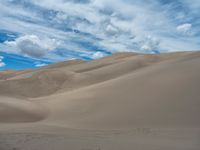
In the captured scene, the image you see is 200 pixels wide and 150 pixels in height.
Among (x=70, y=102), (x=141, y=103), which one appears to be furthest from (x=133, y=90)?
(x=70, y=102)

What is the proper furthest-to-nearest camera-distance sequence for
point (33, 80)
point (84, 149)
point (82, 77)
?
1. point (82, 77)
2. point (33, 80)
3. point (84, 149)

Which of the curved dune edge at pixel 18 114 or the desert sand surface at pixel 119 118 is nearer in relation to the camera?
the desert sand surface at pixel 119 118

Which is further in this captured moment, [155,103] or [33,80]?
[33,80]

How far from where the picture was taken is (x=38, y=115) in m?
9.63

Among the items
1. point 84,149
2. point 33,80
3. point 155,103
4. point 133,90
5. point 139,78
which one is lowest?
point 84,149

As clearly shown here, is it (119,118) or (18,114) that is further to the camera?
(18,114)

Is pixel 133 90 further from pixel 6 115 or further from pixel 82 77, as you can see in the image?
→ pixel 82 77

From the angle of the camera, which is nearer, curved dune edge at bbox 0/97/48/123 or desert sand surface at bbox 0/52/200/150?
desert sand surface at bbox 0/52/200/150

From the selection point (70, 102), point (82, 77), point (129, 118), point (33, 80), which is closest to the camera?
point (129, 118)

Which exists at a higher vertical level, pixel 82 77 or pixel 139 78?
pixel 82 77

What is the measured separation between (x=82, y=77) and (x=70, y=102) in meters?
10.8

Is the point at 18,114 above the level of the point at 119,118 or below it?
above

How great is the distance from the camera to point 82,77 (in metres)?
22.8

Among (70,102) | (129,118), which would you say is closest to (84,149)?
(129,118)
